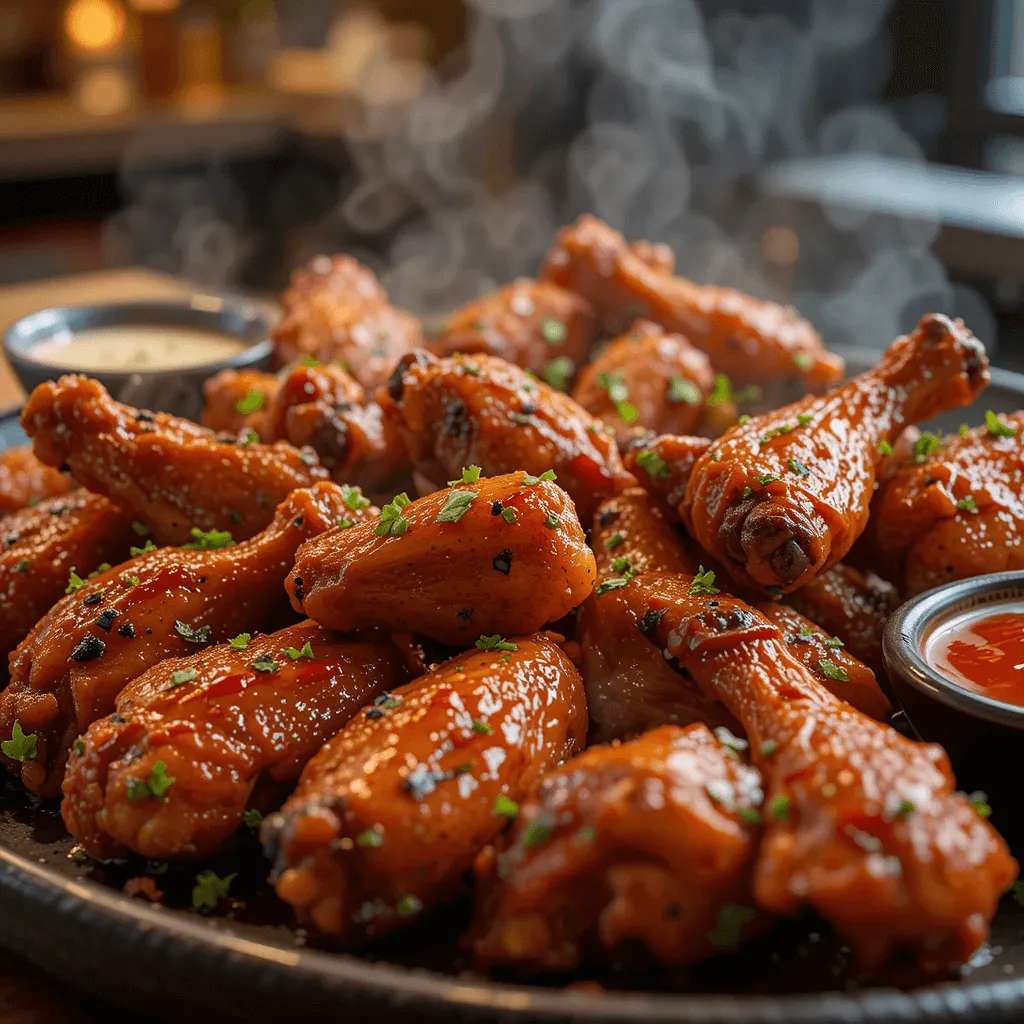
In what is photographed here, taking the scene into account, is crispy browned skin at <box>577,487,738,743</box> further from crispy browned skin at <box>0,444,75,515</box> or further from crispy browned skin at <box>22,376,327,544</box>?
crispy browned skin at <box>0,444,75,515</box>

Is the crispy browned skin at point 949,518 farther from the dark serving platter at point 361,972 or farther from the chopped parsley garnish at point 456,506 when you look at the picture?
the chopped parsley garnish at point 456,506

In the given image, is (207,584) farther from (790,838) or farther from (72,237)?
(72,237)

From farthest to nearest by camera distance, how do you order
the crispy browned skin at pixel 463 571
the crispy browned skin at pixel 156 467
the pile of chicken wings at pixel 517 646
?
the crispy browned skin at pixel 156 467
the crispy browned skin at pixel 463 571
the pile of chicken wings at pixel 517 646

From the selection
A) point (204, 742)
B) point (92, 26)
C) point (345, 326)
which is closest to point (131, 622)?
point (204, 742)

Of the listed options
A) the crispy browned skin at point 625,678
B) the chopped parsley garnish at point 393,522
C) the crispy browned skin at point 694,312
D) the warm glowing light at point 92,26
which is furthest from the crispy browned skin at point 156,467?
the warm glowing light at point 92,26

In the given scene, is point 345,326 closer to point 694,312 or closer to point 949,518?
point 694,312

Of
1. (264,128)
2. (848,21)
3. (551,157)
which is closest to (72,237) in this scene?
(264,128)

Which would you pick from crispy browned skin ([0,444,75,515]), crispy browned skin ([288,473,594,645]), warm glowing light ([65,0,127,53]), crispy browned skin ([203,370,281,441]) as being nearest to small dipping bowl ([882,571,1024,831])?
crispy browned skin ([288,473,594,645])
